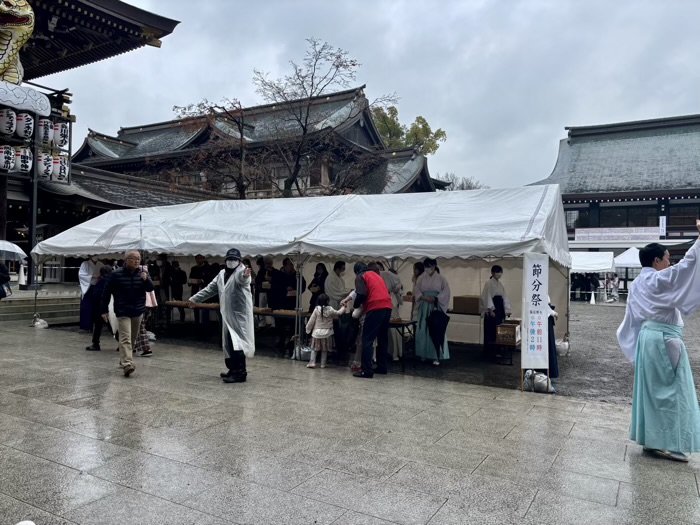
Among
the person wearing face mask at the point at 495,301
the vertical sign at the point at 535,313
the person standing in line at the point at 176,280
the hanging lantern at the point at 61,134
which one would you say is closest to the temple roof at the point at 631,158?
the person wearing face mask at the point at 495,301

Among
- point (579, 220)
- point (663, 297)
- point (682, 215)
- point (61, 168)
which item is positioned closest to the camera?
point (663, 297)

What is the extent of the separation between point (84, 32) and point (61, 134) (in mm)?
3170

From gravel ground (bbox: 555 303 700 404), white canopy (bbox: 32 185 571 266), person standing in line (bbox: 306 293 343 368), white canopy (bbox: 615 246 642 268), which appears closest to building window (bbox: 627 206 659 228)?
white canopy (bbox: 615 246 642 268)

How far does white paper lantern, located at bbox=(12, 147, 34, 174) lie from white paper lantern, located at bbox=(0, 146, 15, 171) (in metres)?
0.16

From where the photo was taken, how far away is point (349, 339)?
8.48 metres

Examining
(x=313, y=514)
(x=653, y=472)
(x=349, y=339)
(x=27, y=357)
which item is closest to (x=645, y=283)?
(x=653, y=472)

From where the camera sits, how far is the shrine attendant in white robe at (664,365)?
3.80 metres

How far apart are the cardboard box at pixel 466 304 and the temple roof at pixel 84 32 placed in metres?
12.4

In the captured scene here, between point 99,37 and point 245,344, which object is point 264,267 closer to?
point 245,344

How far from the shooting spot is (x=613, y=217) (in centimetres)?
3086

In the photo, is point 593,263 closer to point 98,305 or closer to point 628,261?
point 628,261

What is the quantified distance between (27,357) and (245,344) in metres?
3.94

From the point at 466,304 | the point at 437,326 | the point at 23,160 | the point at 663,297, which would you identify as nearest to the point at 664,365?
the point at 663,297

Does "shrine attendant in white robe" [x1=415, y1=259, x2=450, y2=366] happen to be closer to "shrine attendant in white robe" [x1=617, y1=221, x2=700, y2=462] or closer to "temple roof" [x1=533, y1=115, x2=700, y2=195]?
"shrine attendant in white robe" [x1=617, y1=221, x2=700, y2=462]
